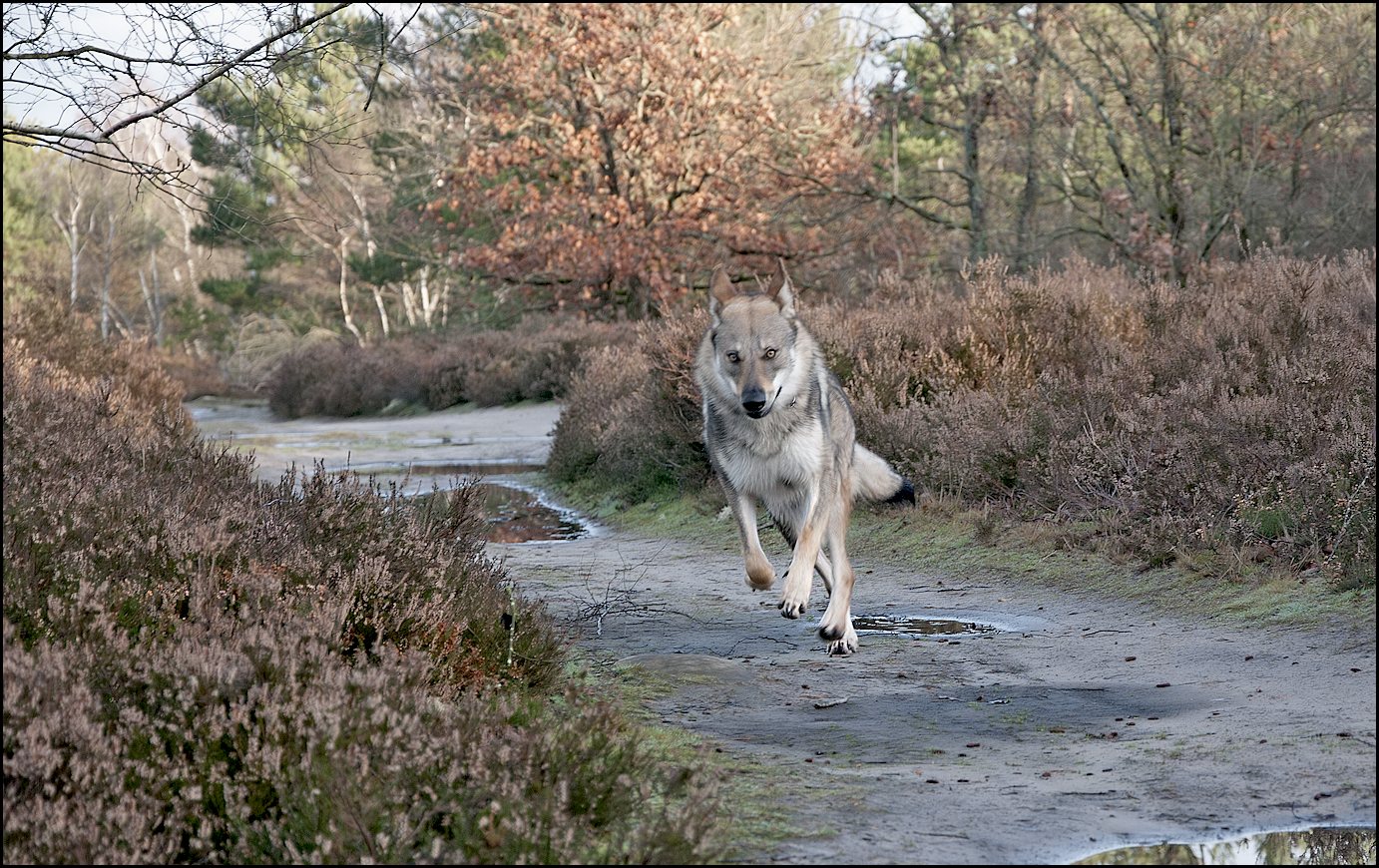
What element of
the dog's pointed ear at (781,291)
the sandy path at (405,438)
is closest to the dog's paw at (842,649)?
the dog's pointed ear at (781,291)

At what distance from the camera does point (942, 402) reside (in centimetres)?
1096

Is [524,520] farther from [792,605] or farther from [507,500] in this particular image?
[792,605]

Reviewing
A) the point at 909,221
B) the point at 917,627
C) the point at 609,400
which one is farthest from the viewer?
the point at 909,221

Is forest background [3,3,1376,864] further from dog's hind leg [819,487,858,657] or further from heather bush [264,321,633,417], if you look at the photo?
dog's hind leg [819,487,858,657]

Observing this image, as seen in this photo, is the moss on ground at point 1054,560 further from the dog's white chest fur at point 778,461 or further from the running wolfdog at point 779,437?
the dog's white chest fur at point 778,461

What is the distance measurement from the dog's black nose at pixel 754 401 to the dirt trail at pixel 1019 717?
132 cm

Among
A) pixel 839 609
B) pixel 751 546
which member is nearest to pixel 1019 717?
pixel 839 609

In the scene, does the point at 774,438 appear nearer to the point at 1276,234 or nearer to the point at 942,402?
the point at 942,402

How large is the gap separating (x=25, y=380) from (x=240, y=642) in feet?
25.2

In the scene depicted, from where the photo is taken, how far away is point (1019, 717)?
5176mm

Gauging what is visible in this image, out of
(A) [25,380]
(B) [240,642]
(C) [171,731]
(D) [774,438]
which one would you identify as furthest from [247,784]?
(A) [25,380]

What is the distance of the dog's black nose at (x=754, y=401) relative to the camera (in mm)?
6539

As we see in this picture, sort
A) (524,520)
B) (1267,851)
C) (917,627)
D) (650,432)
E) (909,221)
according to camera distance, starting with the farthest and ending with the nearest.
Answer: (909,221), (650,432), (524,520), (917,627), (1267,851)

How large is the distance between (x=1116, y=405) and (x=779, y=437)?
12.5 ft
